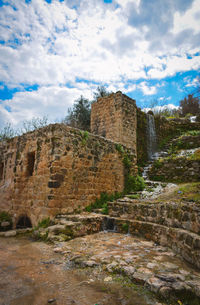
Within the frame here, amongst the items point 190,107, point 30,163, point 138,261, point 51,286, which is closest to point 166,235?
point 138,261

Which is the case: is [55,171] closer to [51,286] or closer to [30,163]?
[30,163]

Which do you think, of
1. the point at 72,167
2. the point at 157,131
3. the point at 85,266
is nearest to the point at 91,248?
the point at 85,266

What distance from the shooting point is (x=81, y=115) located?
18625 millimetres

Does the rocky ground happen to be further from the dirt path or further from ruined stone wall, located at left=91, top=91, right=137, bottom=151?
ruined stone wall, located at left=91, top=91, right=137, bottom=151

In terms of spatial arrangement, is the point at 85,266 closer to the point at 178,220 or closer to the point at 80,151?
the point at 178,220

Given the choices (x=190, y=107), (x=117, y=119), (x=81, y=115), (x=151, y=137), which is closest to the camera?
(x=117, y=119)

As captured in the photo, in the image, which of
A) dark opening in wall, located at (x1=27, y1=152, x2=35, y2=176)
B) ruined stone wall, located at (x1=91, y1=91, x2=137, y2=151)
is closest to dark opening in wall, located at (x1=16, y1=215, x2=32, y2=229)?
dark opening in wall, located at (x1=27, y1=152, x2=35, y2=176)

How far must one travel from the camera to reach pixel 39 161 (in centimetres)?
556

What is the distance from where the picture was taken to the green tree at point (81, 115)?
18.2 metres

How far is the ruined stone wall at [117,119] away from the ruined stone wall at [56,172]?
132 inches

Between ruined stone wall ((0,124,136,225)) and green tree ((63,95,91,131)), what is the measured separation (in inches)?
438

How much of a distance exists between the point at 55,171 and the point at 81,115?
14187 millimetres

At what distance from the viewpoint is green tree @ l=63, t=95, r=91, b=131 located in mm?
18250

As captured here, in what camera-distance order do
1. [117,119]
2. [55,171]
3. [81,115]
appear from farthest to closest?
[81,115] < [117,119] < [55,171]
